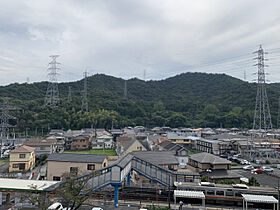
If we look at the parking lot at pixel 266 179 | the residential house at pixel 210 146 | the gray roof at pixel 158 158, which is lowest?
the parking lot at pixel 266 179

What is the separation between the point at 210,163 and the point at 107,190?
936 centimetres

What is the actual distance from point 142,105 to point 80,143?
1806 inches

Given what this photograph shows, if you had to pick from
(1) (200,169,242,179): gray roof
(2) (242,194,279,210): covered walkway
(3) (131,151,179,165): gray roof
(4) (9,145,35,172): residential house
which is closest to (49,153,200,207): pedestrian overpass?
(1) (200,169,242,179): gray roof

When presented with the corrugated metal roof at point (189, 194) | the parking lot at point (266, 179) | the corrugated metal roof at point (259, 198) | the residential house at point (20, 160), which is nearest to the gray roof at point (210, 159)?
the parking lot at point (266, 179)

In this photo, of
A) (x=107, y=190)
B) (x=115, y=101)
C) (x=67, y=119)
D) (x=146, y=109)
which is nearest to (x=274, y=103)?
(x=146, y=109)

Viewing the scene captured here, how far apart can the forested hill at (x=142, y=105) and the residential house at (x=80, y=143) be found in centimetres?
1514

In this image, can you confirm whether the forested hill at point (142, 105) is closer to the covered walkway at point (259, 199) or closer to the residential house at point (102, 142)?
the residential house at point (102, 142)

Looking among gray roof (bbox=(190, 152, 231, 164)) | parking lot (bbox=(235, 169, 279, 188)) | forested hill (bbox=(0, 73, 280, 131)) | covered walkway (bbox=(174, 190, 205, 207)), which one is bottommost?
parking lot (bbox=(235, 169, 279, 188))

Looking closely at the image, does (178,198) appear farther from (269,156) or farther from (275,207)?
(269,156)

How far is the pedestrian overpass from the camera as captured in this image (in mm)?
11977

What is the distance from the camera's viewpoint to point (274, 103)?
64.1 metres

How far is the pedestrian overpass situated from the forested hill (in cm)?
3972

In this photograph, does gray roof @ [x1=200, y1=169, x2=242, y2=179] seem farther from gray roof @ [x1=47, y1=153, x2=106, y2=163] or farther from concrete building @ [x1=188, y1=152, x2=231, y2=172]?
gray roof @ [x1=47, y1=153, x2=106, y2=163]

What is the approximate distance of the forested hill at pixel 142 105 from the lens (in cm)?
5422
